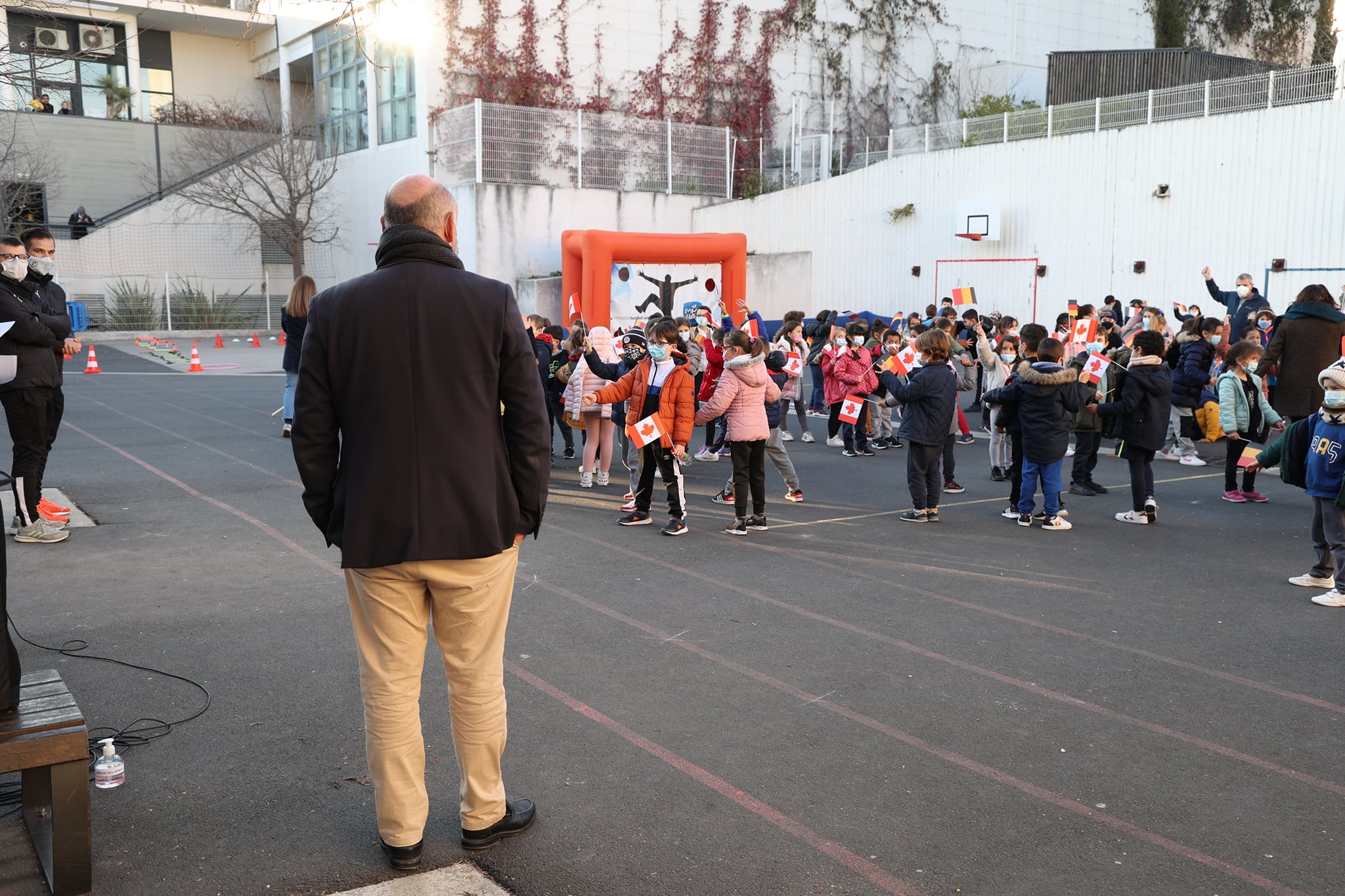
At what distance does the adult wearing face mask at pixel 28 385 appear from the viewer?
7066 millimetres

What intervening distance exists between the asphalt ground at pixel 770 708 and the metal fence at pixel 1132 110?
1404 cm

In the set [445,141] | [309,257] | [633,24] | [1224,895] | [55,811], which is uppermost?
[633,24]

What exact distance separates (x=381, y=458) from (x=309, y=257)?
34627 millimetres

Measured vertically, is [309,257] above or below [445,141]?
below

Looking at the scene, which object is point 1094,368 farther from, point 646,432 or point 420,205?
point 420,205

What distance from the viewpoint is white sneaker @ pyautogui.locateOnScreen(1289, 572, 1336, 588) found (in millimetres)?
7158

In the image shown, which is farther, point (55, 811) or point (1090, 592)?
point (1090, 592)

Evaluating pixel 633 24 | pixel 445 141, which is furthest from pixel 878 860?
pixel 633 24

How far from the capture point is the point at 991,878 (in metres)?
3.50

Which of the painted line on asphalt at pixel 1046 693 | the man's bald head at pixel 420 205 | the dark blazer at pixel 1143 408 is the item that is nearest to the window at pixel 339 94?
the dark blazer at pixel 1143 408

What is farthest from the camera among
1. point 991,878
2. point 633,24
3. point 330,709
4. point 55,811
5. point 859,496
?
point 633,24

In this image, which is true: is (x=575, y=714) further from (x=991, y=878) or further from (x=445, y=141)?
(x=445, y=141)

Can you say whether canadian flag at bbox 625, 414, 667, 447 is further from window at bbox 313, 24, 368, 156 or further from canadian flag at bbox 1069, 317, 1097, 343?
window at bbox 313, 24, 368, 156

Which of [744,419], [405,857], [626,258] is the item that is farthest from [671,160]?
[405,857]
